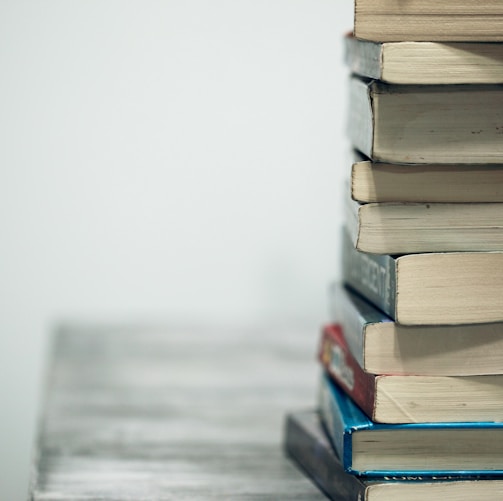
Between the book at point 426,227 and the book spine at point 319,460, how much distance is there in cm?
20

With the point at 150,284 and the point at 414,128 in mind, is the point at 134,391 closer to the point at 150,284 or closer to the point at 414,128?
the point at 414,128

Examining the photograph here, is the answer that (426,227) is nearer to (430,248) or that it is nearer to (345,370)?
(430,248)

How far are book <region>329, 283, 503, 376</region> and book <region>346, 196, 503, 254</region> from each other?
0.22ft

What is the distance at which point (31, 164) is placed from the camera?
12.1 ft

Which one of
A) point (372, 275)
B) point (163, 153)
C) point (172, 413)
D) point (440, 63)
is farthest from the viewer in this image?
point (163, 153)

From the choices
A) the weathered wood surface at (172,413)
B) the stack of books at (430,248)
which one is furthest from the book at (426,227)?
the weathered wood surface at (172,413)

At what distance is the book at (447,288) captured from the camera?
0.97 m

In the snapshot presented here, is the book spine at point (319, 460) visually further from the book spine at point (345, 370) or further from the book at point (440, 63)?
the book at point (440, 63)

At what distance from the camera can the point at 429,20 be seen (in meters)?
0.93

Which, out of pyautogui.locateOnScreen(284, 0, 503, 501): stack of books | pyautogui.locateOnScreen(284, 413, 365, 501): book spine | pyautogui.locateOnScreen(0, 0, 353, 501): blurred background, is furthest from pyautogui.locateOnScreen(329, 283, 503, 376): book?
pyautogui.locateOnScreen(0, 0, 353, 501): blurred background

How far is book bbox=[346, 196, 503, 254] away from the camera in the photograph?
0.98m

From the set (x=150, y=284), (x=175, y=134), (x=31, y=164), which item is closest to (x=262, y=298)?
(x=150, y=284)

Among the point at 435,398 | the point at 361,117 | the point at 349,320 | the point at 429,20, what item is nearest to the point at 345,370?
the point at 349,320

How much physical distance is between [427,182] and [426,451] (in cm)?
23
